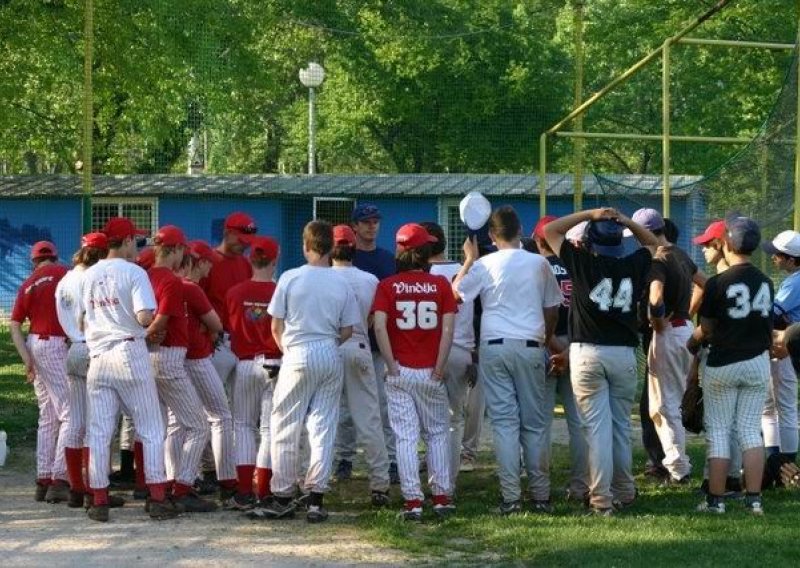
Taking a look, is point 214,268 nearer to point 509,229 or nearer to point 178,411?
point 178,411

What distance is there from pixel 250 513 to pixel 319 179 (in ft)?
67.4

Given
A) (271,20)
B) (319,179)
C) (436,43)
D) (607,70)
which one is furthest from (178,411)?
(607,70)

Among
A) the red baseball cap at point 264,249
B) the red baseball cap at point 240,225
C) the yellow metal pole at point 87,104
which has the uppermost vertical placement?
the yellow metal pole at point 87,104

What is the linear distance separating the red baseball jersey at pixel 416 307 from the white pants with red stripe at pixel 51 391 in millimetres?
2342

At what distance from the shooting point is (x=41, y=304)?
961cm

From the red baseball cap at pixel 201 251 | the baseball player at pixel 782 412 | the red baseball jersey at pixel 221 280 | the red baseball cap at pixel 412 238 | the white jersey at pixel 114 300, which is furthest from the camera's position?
the red baseball jersey at pixel 221 280

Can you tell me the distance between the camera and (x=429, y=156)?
3569 cm

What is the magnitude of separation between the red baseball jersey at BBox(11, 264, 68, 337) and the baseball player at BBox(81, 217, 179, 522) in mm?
841

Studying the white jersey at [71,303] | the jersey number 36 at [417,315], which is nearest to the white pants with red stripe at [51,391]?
the white jersey at [71,303]

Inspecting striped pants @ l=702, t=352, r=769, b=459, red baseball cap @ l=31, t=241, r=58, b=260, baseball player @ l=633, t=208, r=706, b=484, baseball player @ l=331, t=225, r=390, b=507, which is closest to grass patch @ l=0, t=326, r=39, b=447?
red baseball cap @ l=31, t=241, r=58, b=260

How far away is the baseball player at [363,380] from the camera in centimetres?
924

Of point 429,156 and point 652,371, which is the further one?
point 429,156

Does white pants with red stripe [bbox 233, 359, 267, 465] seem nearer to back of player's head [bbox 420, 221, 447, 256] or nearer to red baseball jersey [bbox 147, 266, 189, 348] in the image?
red baseball jersey [bbox 147, 266, 189, 348]

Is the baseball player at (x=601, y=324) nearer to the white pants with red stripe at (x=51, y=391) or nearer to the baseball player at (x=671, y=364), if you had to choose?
the baseball player at (x=671, y=364)
